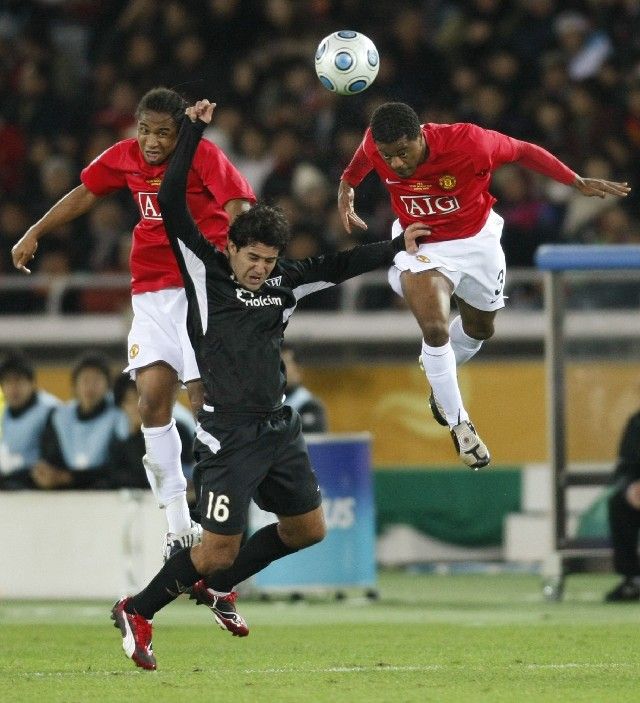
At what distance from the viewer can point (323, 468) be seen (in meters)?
12.5

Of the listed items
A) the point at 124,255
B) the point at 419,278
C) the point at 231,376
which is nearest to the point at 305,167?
the point at 124,255

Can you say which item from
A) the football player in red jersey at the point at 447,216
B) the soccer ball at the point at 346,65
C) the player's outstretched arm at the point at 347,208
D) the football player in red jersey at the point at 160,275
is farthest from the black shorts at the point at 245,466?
the soccer ball at the point at 346,65

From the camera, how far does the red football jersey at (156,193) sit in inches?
335

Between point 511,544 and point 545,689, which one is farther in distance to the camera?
point 511,544

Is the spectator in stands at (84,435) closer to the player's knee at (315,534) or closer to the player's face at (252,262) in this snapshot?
the player's knee at (315,534)

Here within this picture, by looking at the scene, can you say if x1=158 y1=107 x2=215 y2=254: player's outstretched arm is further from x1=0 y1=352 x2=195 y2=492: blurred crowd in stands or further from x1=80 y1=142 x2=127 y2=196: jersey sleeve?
x1=0 y1=352 x2=195 y2=492: blurred crowd in stands

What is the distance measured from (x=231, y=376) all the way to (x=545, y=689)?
6.16 ft

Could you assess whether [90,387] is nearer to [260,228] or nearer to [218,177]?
[218,177]

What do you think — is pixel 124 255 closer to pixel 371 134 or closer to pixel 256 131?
pixel 256 131

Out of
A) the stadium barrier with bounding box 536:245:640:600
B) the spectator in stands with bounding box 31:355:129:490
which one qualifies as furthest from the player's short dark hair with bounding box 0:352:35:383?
the stadium barrier with bounding box 536:245:640:600

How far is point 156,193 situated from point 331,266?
3.50 feet

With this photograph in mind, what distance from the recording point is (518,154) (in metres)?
9.02

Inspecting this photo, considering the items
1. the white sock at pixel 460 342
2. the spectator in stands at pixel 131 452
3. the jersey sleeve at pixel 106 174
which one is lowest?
the spectator in stands at pixel 131 452

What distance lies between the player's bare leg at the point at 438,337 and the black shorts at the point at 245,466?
1.16 metres
